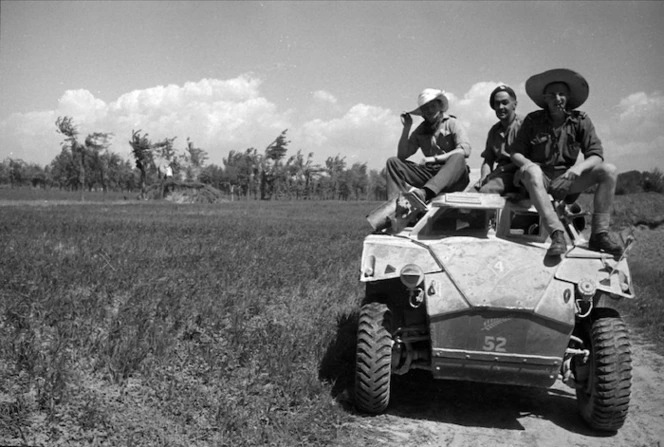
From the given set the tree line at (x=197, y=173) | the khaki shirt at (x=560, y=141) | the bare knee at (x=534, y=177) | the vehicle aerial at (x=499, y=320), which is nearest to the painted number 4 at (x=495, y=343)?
the vehicle aerial at (x=499, y=320)

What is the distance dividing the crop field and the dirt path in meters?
0.42

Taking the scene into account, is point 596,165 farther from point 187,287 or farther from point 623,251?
point 187,287

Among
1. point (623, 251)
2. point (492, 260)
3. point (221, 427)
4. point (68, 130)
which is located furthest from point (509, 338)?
point (68, 130)

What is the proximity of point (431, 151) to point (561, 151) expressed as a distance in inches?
57.3

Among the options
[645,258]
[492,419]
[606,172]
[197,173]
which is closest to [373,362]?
[492,419]

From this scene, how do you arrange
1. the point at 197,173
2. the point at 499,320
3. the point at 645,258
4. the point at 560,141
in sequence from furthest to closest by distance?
the point at 197,173
the point at 645,258
the point at 560,141
the point at 499,320

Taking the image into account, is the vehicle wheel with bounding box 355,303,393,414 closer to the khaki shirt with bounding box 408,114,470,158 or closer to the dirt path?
the dirt path

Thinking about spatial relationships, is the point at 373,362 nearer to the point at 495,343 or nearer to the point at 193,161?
the point at 495,343

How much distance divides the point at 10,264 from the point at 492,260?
560 centimetres

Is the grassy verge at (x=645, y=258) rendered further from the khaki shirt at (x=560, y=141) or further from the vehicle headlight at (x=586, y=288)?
the vehicle headlight at (x=586, y=288)

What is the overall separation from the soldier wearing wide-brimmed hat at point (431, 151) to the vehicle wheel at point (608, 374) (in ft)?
6.70

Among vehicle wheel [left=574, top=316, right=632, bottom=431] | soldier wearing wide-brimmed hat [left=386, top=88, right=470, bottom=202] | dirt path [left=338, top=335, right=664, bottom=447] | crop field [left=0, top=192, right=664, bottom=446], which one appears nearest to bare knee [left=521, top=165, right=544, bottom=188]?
soldier wearing wide-brimmed hat [left=386, top=88, right=470, bottom=202]

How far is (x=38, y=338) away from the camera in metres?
4.89

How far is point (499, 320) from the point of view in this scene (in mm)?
4621
